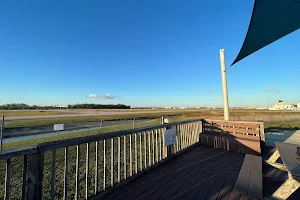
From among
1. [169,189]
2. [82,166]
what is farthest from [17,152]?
[82,166]

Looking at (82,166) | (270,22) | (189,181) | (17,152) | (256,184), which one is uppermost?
(270,22)

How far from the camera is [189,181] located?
8.95 feet

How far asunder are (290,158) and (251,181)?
2.19ft

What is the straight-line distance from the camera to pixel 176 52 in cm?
1434

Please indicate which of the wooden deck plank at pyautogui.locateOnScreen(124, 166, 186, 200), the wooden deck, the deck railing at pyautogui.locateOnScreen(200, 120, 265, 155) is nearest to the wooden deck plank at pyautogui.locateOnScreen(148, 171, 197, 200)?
the wooden deck

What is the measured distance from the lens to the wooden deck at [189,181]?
7.53 feet

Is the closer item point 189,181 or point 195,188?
point 195,188

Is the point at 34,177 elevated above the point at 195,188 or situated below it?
above

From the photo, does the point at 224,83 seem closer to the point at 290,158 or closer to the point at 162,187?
the point at 290,158

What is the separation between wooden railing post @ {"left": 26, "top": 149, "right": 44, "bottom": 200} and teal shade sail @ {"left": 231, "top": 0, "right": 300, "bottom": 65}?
2891 mm

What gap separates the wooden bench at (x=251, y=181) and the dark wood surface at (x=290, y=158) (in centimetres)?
33

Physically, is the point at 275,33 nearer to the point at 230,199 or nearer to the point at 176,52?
the point at 230,199

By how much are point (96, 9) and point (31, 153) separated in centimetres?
958

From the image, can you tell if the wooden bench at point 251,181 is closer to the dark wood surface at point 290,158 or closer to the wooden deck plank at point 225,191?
the dark wood surface at point 290,158
